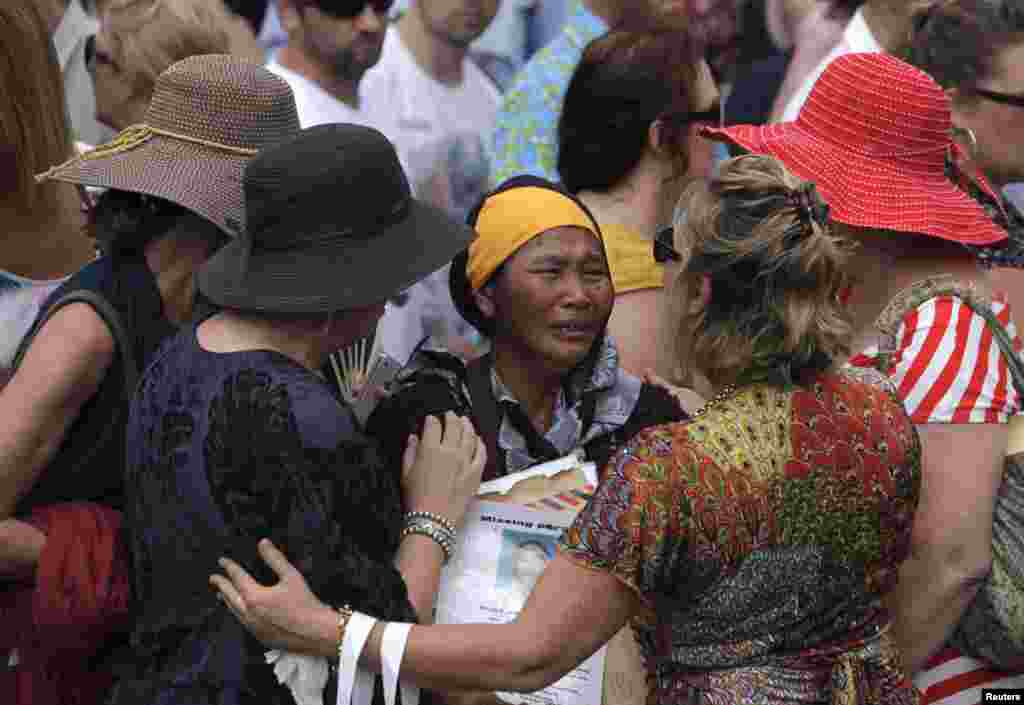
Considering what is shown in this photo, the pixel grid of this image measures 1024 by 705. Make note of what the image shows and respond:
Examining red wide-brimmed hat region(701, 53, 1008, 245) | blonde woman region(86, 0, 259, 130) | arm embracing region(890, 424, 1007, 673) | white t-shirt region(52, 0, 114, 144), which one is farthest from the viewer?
white t-shirt region(52, 0, 114, 144)

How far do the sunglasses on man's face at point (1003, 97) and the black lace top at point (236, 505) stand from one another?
204 centimetres

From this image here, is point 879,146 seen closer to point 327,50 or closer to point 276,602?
point 276,602

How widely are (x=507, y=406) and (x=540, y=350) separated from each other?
0.15m

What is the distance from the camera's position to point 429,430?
297cm

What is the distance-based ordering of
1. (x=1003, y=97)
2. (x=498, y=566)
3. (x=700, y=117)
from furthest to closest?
(x=700, y=117), (x=1003, y=97), (x=498, y=566)

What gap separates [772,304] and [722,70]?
4852 millimetres

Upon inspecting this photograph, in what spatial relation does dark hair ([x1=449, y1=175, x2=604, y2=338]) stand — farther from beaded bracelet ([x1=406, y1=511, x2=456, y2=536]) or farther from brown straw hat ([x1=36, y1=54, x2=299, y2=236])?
beaded bracelet ([x1=406, y1=511, x2=456, y2=536])

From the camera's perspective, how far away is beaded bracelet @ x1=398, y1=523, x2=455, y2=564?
2.78m

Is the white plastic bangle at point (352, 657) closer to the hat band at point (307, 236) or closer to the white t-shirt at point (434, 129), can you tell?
the hat band at point (307, 236)

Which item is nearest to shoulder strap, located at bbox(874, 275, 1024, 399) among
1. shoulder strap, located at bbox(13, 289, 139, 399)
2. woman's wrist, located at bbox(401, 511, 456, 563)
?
woman's wrist, located at bbox(401, 511, 456, 563)

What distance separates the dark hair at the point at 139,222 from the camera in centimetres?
309

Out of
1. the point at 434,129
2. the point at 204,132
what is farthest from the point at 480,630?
the point at 434,129

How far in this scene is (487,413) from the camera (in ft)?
10.8

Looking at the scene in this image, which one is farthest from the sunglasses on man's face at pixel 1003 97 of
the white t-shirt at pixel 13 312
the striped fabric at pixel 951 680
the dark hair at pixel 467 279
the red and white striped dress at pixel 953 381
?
the white t-shirt at pixel 13 312
